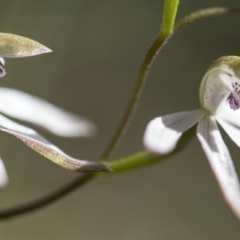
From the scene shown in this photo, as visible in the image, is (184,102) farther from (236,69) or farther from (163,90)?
(236,69)

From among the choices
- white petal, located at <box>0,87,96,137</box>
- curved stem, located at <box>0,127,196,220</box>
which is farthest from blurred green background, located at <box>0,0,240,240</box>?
curved stem, located at <box>0,127,196,220</box>

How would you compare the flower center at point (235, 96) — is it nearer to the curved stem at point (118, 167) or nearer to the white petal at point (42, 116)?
the curved stem at point (118, 167)

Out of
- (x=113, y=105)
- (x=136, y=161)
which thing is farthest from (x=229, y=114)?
(x=113, y=105)

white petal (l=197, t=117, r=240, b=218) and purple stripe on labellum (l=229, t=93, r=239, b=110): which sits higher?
purple stripe on labellum (l=229, t=93, r=239, b=110)

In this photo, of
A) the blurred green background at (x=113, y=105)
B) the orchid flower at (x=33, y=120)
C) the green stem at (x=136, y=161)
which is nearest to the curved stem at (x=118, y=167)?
the green stem at (x=136, y=161)

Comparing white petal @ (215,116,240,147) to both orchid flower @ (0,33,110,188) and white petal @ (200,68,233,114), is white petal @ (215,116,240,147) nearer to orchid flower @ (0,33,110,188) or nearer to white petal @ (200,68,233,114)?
white petal @ (200,68,233,114)

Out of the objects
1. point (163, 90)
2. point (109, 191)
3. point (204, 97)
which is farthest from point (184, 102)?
point (204, 97)
